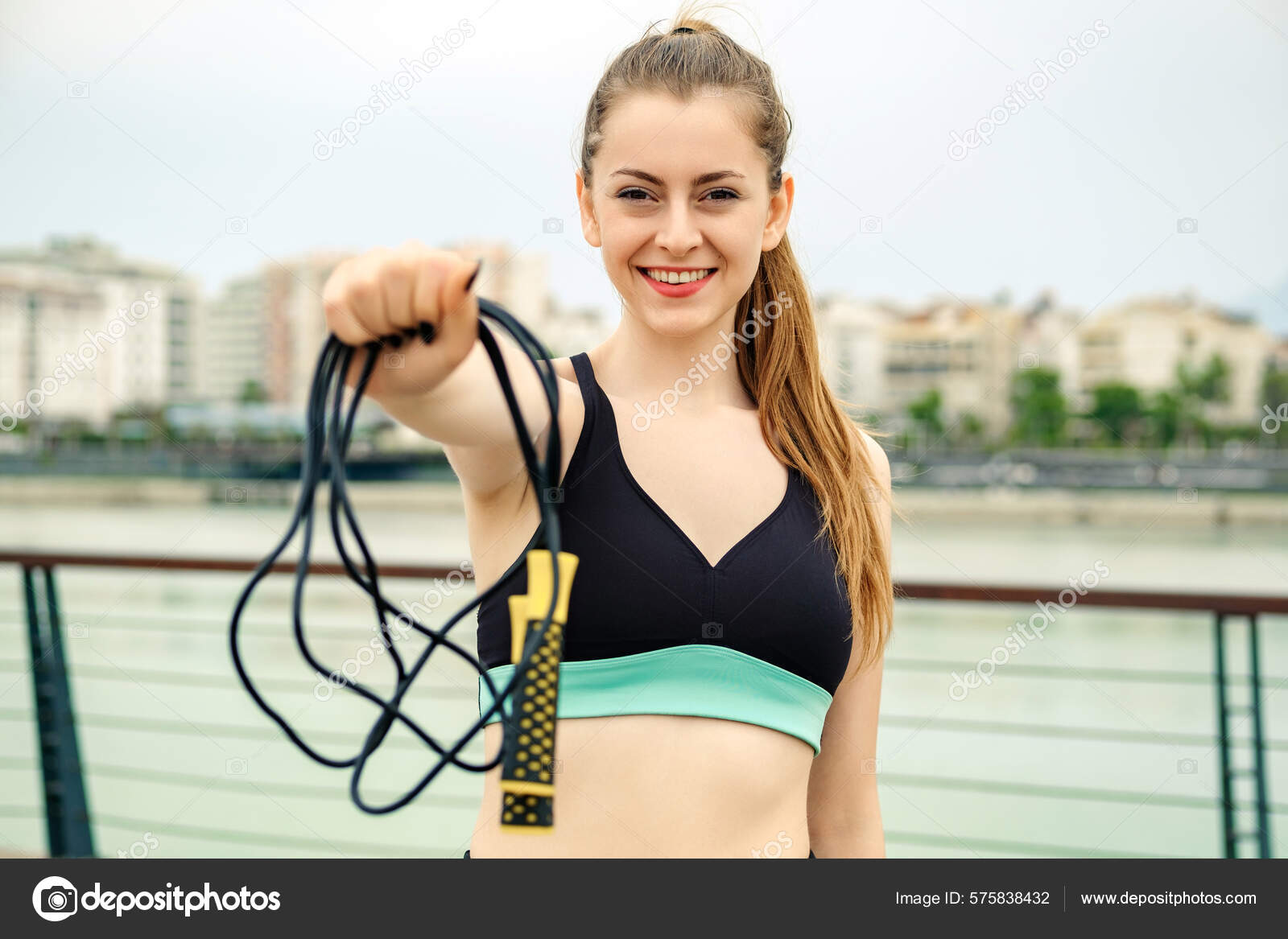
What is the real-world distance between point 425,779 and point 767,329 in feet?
1.85

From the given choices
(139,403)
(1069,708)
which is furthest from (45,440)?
(1069,708)

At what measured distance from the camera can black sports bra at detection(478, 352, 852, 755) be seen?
0.78 m

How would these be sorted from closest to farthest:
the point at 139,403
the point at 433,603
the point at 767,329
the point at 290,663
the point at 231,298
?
the point at 767,329 < the point at 433,603 < the point at 290,663 < the point at 139,403 < the point at 231,298

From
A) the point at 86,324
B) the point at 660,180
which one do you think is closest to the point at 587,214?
the point at 660,180

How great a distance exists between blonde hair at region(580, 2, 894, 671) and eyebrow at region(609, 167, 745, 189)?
58 millimetres

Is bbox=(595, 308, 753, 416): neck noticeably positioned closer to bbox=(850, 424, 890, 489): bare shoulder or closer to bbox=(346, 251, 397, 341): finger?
bbox=(850, 424, 890, 489): bare shoulder

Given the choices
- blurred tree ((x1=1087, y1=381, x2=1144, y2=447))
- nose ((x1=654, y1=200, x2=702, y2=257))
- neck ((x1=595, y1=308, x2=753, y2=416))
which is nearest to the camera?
nose ((x1=654, y1=200, x2=702, y2=257))

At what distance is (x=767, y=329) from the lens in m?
1.00

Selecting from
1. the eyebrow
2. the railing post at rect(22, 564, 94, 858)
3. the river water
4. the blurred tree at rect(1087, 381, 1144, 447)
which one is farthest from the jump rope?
the blurred tree at rect(1087, 381, 1144, 447)

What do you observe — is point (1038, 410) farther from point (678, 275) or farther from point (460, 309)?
point (460, 309)

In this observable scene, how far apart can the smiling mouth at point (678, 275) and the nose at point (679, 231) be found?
0.07ft

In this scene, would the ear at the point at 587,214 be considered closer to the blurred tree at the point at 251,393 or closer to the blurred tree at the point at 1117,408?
the blurred tree at the point at 1117,408

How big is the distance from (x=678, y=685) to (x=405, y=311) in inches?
14.8

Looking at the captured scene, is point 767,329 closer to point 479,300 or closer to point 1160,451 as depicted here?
point 479,300
